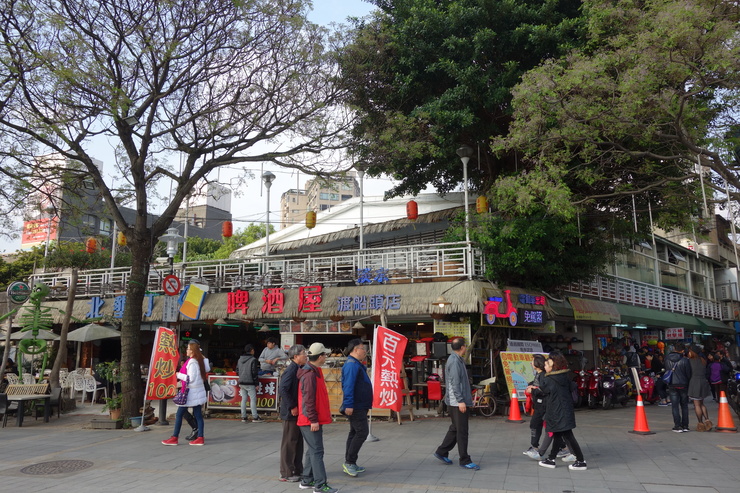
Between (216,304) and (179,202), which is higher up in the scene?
(179,202)

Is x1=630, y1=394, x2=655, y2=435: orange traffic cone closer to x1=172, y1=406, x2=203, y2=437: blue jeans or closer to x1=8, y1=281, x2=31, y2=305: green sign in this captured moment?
x1=172, y1=406, x2=203, y2=437: blue jeans

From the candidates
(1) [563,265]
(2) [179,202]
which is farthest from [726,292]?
(2) [179,202]

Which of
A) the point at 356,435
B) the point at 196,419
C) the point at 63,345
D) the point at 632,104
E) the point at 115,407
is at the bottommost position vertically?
the point at 115,407

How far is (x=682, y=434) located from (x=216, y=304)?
11.9 metres

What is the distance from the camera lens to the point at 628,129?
40.8 feet

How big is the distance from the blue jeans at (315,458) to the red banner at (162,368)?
515cm

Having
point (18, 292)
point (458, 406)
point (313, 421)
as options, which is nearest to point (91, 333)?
point (18, 292)

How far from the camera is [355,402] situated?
6902 millimetres

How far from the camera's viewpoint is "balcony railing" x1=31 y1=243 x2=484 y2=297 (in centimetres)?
1414

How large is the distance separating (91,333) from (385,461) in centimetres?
1195

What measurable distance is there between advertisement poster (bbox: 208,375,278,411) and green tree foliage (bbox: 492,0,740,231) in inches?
282

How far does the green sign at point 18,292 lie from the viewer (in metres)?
13.0

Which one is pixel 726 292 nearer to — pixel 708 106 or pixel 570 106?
pixel 708 106

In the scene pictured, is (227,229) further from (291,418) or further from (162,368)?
(291,418)
